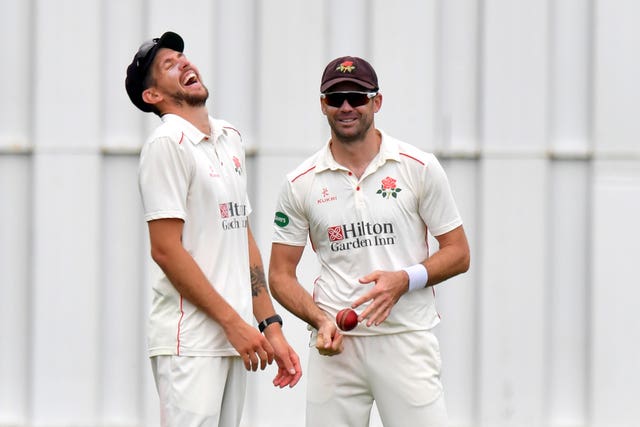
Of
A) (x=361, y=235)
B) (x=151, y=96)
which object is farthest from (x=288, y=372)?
(x=151, y=96)

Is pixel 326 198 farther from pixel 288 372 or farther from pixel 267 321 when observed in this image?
pixel 288 372

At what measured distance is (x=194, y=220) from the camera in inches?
168

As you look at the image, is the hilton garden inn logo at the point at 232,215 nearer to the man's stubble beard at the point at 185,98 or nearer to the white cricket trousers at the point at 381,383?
the man's stubble beard at the point at 185,98

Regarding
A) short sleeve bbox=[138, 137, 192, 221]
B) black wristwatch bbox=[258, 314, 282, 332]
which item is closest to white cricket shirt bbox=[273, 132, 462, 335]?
black wristwatch bbox=[258, 314, 282, 332]

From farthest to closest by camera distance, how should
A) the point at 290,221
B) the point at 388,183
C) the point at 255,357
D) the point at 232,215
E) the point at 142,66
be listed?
the point at 290,221 → the point at 388,183 → the point at 142,66 → the point at 232,215 → the point at 255,357

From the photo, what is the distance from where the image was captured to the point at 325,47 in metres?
6.91

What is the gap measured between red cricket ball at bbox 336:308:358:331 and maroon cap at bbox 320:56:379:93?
0.81 metres

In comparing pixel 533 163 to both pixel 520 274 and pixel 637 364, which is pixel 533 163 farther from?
pixel 637 364

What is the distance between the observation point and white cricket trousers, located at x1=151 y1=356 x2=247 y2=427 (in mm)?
4199

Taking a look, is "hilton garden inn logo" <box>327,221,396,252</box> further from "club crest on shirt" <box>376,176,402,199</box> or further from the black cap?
the black cap

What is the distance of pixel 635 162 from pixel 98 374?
9.85 feet

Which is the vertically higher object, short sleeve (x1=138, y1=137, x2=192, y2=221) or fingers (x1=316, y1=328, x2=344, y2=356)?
short sleeve (x1=138, y1=137, x2=192, y2=221)

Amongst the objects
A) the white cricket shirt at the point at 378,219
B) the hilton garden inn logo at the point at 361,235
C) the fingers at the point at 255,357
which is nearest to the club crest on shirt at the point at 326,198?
the white cricket shirt at the point at 378,219

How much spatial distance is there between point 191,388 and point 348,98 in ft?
4.08
